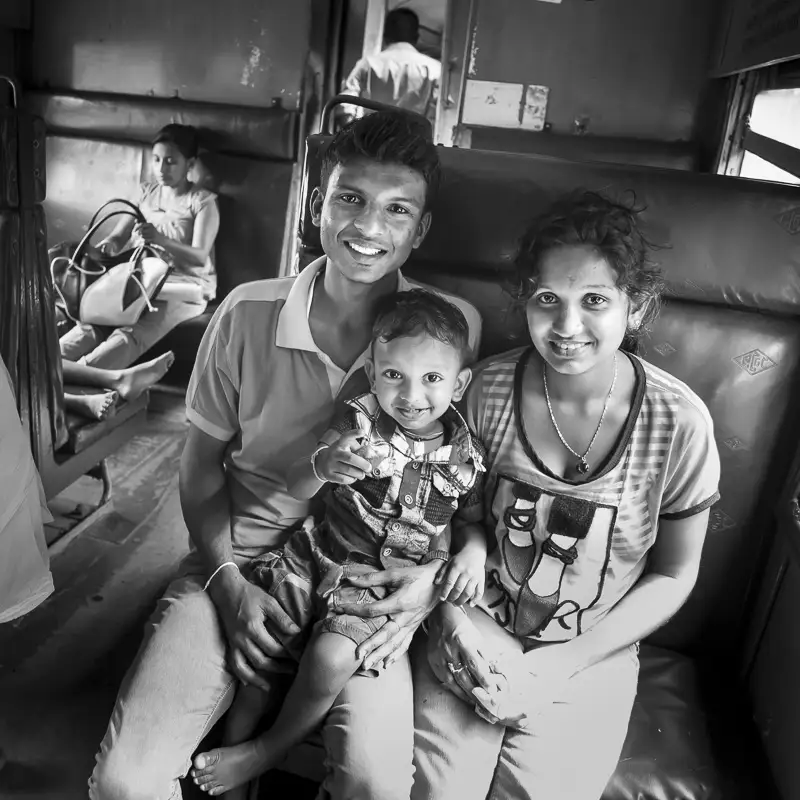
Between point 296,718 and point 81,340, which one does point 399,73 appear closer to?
point 81,340

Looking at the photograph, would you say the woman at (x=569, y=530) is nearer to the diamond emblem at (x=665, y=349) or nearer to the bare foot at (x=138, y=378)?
the diamond emblem at (x=665, y=349)

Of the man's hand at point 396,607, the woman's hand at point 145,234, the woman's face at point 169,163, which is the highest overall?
A: the woman's face at point 169,163

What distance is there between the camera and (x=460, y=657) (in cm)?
138

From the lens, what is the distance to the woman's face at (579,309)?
1341 millimetres

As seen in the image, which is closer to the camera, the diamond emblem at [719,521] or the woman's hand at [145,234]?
the diamond emblem at [719,521]

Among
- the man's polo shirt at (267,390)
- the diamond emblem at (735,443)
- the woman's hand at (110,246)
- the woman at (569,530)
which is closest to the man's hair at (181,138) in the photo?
the woman's hand at (110,246)

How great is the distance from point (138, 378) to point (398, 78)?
2.48m

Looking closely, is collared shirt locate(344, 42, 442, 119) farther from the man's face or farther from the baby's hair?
the baby's hair

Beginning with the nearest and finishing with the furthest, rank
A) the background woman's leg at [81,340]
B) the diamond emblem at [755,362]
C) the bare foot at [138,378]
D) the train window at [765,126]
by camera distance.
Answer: the diamond emblem at [755,362]
the train window at [765,126]
the bare foot at [138,378]
the background woman's leg at [81,340]

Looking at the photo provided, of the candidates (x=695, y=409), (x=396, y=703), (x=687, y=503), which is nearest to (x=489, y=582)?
(x=396, y=703)

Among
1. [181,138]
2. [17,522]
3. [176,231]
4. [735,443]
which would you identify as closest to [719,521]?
[735,443]

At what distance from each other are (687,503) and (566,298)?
0.42 meters

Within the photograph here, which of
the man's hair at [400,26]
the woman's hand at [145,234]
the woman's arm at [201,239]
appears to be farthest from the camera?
the man's hair at [400,26]

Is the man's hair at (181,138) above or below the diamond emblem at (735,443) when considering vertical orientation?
above
